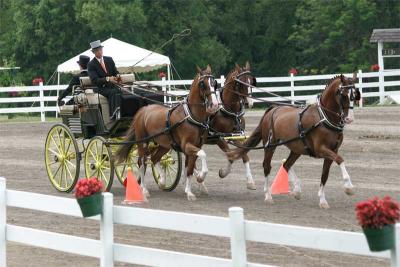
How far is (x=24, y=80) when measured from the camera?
51.4 m

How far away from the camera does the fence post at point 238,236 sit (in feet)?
22.6

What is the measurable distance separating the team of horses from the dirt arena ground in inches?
16.4

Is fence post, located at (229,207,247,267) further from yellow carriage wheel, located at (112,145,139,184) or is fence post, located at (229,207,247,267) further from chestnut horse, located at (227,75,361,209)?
yellow carriage wheel, located at (112,145,139,184)

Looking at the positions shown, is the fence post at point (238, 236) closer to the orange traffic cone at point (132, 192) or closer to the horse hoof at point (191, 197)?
the orange traffic cone at point (132, 192)

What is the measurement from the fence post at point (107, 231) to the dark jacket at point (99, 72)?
25.2 ft

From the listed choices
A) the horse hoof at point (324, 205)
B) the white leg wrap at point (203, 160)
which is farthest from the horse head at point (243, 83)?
the horse hoof at point (324, 205)

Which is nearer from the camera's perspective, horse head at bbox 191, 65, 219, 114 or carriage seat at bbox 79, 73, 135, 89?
horse head at bbox 191, 65, 219, 114

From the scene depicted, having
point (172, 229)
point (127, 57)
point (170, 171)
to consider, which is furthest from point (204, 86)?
point (127, 57)

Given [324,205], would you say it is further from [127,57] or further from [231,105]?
[127,57]

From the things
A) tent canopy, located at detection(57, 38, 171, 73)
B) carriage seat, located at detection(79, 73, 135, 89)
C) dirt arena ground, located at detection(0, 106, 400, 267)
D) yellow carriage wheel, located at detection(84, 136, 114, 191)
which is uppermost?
tent canopy, located at detection(57, 38, 171, 73)

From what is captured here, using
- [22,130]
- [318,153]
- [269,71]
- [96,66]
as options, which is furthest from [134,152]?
[269,71]

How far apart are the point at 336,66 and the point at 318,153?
39515 mm

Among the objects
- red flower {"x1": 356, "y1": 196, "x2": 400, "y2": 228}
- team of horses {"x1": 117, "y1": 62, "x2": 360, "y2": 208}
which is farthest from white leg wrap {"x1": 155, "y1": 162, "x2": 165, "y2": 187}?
A: red flower {"x1": 356, "y1": 196, "x2": 400, "y2": 228}

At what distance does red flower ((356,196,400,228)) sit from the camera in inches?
233
